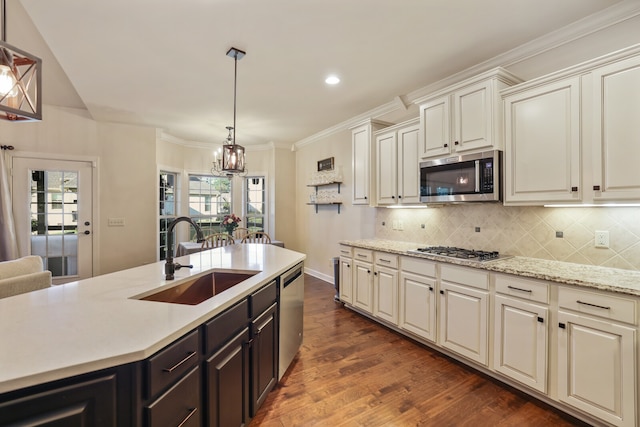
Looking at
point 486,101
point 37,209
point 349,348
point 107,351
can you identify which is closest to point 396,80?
point 486,101

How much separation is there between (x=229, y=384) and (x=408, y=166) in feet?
8.96

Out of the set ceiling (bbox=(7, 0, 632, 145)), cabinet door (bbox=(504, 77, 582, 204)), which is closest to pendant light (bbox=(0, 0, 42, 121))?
ceiling (bbox=(7, 0, 632, 145))

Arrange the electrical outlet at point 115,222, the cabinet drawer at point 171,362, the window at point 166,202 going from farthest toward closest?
the window at point 166,202 < the electrical outlet at point 115,222 < the cabinet drawer at point 171,362

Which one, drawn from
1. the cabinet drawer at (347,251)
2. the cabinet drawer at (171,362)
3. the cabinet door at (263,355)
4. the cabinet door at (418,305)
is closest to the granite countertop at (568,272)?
the cabinet door at (418,305)

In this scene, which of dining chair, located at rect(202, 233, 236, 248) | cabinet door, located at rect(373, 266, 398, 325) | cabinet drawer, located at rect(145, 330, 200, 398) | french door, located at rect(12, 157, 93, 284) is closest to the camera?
cabinet drawer, located at rect(145, 330, 200, 398)

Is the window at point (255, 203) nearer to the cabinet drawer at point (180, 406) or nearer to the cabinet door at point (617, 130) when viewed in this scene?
the cabinet drawer at point (180, 406)

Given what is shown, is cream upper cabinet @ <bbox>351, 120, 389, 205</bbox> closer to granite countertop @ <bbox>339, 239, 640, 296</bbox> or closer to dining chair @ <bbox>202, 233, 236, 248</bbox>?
granite countertop @ <bbox>339, 239, 640, 296</bbox>

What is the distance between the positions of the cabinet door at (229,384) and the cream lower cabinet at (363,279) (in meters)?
1.97

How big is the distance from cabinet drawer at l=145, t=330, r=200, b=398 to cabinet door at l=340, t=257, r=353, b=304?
2.61 m

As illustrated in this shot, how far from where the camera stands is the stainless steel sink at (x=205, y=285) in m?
1.85

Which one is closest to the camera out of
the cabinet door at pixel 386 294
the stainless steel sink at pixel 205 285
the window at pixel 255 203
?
the stainless steel sink at pixel 205 285

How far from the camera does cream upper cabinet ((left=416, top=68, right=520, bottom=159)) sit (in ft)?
7.89

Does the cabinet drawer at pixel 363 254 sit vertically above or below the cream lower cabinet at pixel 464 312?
above

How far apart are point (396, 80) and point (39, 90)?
2.99 m
